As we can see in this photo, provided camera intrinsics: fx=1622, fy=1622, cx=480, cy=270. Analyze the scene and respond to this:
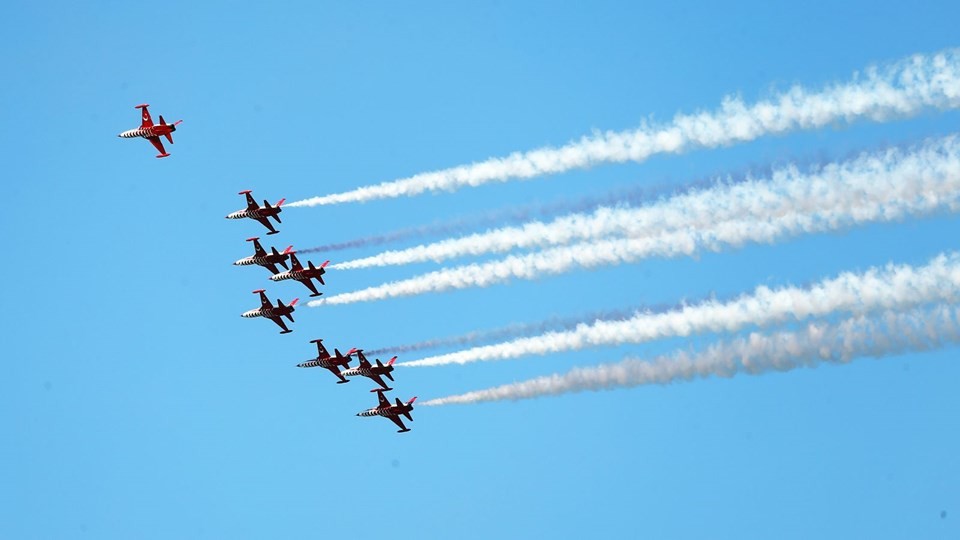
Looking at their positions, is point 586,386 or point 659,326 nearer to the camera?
point 659,326

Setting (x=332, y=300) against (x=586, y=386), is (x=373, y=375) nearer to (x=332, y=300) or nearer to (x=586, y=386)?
(x=332, y=300)

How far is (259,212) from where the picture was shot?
64.1 metres

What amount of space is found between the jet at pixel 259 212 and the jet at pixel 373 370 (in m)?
6.25

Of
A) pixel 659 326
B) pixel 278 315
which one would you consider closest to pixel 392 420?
pixel 278 315

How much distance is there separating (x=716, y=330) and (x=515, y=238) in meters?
9.01

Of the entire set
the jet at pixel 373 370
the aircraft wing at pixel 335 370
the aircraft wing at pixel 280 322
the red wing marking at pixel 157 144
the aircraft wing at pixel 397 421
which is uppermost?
the red wing marking at pixel 157 144

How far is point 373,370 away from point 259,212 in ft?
25.4

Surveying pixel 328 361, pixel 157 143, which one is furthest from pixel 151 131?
pixel 328 361

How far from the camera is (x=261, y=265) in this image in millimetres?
66500

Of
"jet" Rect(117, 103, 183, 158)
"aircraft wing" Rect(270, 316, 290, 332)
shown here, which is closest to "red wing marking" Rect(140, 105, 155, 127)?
"jet" Rect(117, 103, 183, 158)

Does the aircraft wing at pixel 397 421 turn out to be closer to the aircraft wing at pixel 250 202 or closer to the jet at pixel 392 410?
the jet at pixel 392 410

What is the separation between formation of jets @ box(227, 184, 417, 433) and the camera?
6425 cm

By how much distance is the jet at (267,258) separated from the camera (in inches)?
2601

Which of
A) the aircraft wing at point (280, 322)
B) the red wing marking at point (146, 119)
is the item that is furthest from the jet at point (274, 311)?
the red wing marking at point (146, 119)
